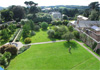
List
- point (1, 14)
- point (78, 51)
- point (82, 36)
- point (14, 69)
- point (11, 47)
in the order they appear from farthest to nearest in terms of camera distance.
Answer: point (1, 14), point (82, 36), point (78, 51), point (11, 47), point (14, 69)

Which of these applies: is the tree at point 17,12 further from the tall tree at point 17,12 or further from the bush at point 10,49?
the bush at point 10,49

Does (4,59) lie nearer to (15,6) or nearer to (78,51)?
(78,51)

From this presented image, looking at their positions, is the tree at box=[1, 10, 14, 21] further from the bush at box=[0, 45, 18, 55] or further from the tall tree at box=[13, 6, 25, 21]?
the bush at box=[0, 45, 18, 55]

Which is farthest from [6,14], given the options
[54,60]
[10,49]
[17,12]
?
[54,60]

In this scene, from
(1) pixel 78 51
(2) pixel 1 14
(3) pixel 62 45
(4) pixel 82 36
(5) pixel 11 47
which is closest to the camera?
(5) pixel 11 47

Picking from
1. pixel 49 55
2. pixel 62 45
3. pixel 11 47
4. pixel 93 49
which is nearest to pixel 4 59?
pixel 11 47

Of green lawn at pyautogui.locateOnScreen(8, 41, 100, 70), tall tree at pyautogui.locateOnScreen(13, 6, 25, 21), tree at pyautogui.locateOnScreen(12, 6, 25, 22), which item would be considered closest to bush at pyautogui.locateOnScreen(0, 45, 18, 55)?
green lawn at pyautogui.locateOnScreen(8, 41, 100, 70)

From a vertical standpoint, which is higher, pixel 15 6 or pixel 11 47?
pixel 15 6

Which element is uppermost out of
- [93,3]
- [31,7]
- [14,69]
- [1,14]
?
[93,3]

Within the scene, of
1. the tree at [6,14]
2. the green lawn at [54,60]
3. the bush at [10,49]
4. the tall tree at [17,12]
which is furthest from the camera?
the tall tree at [17,12]

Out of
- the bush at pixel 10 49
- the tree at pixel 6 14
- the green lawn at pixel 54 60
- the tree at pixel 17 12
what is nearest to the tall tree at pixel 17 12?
the tree at pixel 17 12
